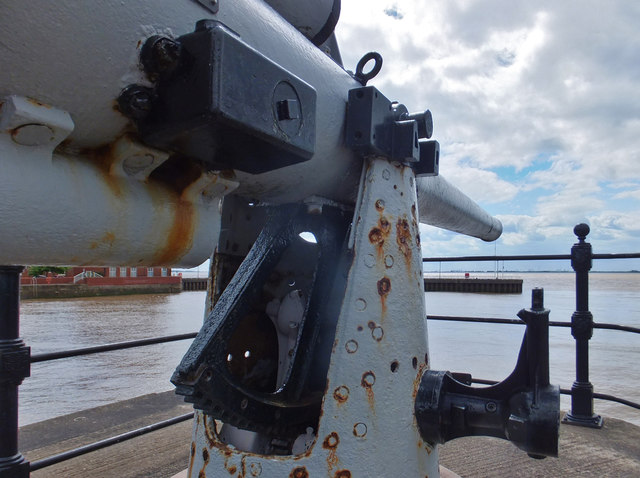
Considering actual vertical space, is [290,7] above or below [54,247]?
above

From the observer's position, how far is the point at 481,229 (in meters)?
2.74

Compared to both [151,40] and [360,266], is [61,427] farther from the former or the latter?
[151,40]

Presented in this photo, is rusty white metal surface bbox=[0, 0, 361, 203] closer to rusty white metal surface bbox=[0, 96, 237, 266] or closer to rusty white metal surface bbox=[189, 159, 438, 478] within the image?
rusty white metal surface bbox=[0, 96, 237, 266]

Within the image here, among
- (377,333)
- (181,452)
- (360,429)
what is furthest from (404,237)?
(181,452)

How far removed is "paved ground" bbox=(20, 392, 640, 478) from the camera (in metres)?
2.19

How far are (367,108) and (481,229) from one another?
64.1 inches

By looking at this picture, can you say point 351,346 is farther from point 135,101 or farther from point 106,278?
point 106,278

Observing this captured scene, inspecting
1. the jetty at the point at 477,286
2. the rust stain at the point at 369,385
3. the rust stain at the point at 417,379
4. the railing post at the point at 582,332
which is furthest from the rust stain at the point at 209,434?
the jetty at the point at 477,286

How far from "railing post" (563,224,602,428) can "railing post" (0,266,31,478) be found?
2.68 metres

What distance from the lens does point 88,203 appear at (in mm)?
757

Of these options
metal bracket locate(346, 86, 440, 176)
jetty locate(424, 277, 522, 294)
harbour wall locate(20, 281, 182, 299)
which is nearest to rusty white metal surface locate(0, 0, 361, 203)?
metal bracket locate(346, 86, 440, 176)

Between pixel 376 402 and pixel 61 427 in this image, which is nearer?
pixel 376 402

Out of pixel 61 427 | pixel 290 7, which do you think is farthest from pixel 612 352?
pixel 290 7

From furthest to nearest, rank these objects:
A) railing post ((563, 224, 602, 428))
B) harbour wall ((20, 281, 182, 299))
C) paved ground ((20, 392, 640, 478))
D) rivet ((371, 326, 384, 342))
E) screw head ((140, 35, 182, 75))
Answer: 1. harbour wall ((20, 281, 182, 299))
2. railing post ((563, 224, 602, 428))
3. paved ground ((20, 392, 640, 478))
4. rivet ((371, 326, 384, 342))
5. screw head ((140, 35, 182, 75))
